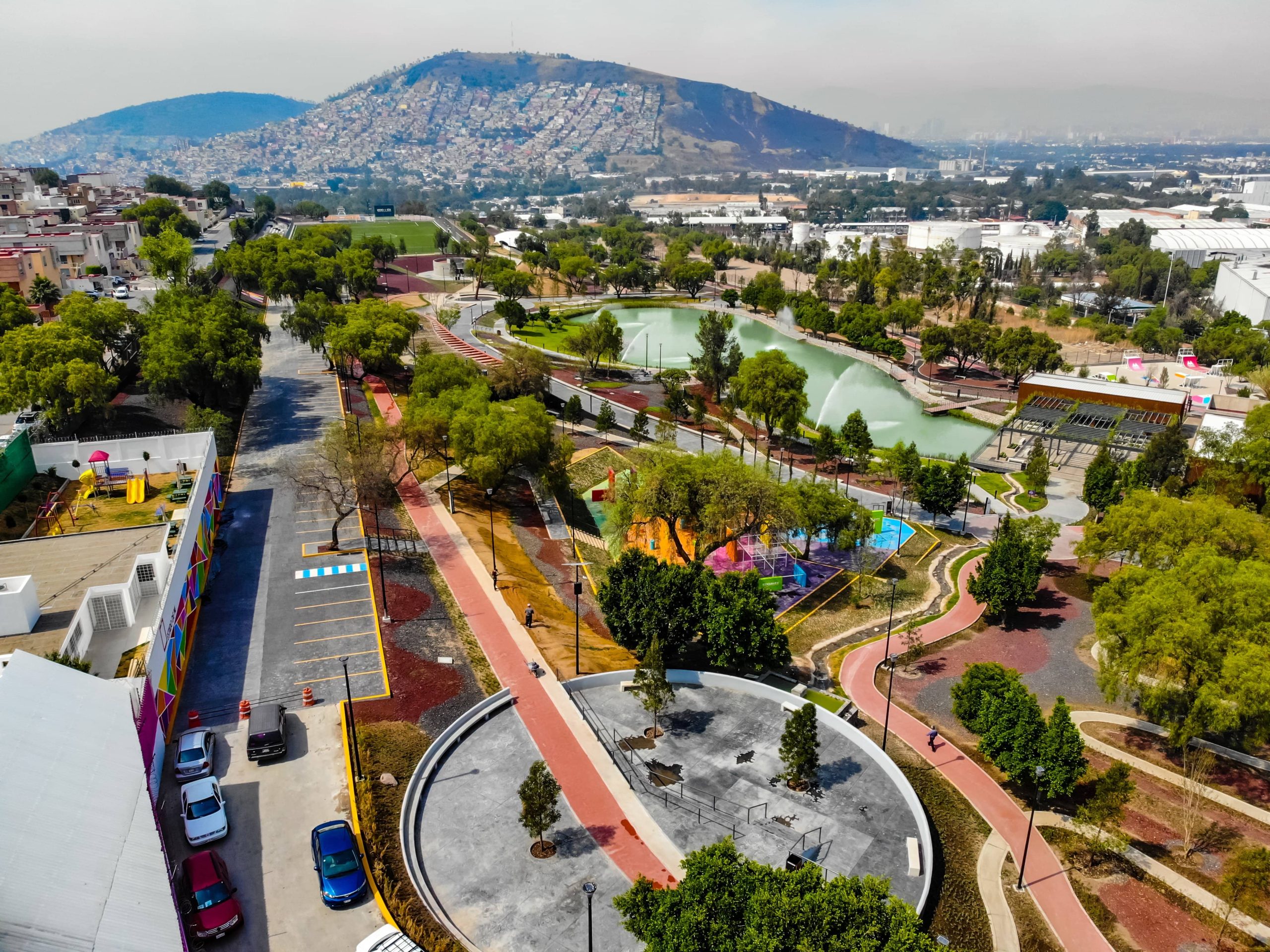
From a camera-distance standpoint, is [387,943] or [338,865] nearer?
[387,943]

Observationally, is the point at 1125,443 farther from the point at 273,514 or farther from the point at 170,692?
the point at 170,692

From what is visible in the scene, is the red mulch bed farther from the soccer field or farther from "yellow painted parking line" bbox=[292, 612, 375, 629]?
the soccer field

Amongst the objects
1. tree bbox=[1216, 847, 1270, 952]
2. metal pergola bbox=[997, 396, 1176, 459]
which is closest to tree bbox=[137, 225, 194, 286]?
metal pergola bbox=[997, 396, 1176, 459]

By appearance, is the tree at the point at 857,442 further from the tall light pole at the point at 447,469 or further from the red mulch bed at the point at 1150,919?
the red mulch bed at the point at 1150,919

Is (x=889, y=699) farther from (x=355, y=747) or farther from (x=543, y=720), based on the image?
(x=355, y=747)

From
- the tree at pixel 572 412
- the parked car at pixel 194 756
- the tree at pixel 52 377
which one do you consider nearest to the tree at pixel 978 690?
the parked car at pixel 194 756

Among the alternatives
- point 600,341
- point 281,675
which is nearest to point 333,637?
point 281,675
